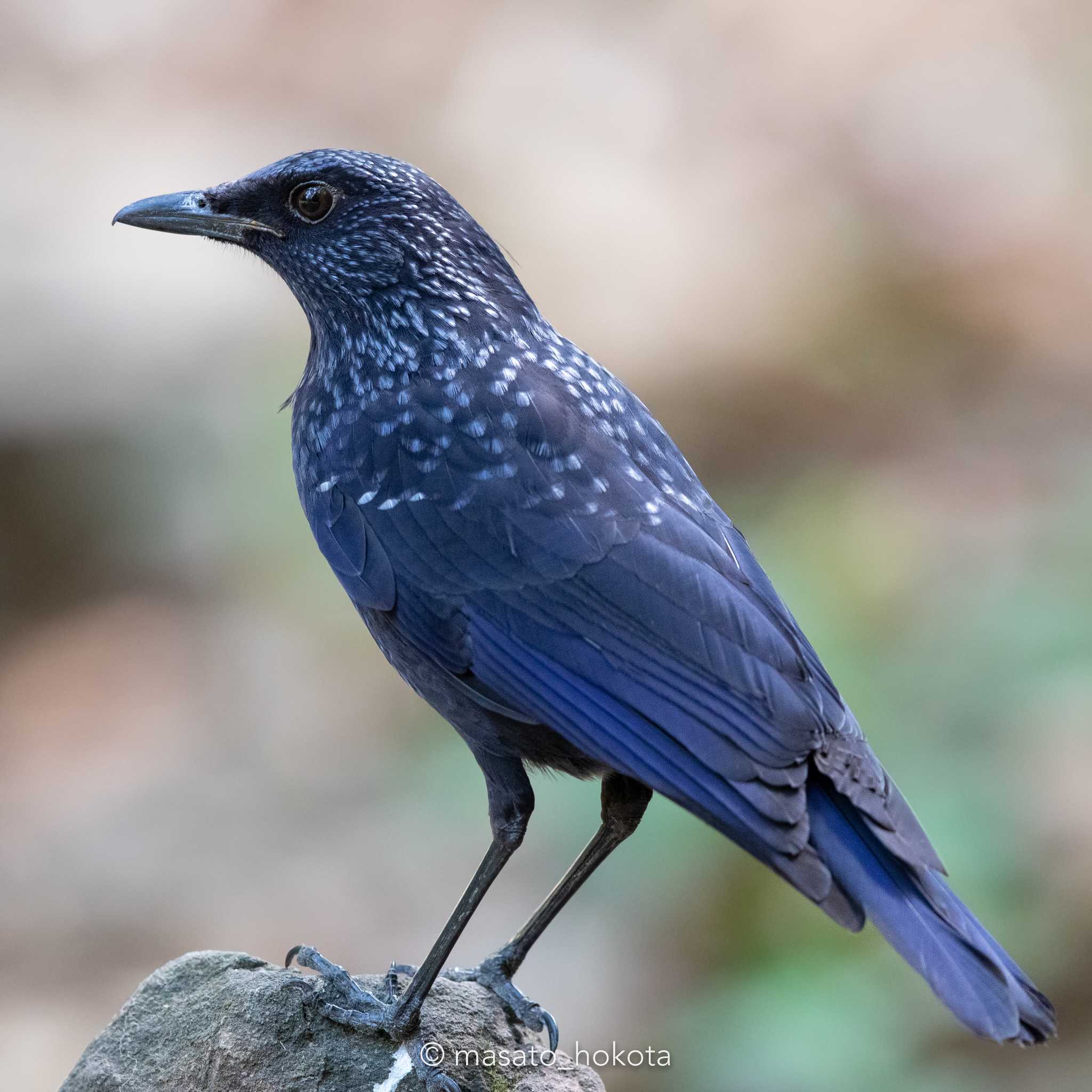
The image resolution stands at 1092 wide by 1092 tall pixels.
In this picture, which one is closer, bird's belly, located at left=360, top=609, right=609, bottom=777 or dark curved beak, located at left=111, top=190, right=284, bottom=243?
bird's belly, located at left=360, top=609, right=609, bottom=777

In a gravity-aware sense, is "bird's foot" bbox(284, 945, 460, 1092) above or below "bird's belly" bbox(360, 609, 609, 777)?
below

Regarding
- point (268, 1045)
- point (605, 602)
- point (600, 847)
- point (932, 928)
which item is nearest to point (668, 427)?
point (600, 847)

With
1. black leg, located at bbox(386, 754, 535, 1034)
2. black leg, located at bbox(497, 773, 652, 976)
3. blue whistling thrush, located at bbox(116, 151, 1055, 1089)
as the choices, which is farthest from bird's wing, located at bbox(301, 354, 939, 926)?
black leg, located at bbox(497, 773, 652, 976)

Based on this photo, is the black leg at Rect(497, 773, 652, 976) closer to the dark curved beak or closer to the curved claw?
the curved claw

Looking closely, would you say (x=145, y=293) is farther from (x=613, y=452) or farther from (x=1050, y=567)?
(x=613, y=452)

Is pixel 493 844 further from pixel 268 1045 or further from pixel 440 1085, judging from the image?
pixel 268 1045

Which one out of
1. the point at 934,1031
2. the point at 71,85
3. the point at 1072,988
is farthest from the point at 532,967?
the point at 71,85

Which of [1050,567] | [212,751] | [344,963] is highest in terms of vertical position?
[1050,567]
